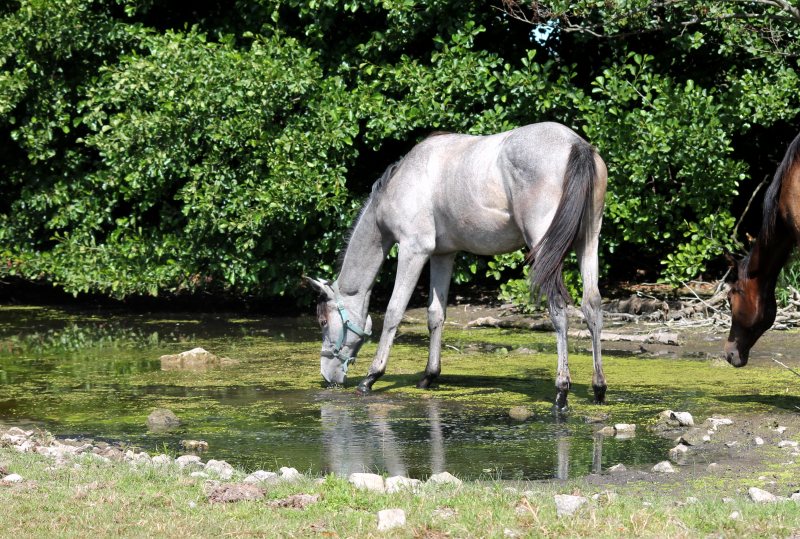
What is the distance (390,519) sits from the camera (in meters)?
3.62

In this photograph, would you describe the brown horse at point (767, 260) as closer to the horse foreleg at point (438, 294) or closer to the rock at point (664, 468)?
the rock at point (664, 468)

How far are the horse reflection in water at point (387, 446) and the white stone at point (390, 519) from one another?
3.57 ft

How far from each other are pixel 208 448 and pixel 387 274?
688 cm

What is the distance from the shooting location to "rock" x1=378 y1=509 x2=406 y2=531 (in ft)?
11.8

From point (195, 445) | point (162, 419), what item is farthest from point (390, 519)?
point (162, 419)

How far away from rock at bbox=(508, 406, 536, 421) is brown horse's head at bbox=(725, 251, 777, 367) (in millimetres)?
1677

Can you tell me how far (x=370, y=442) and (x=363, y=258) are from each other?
261 cm

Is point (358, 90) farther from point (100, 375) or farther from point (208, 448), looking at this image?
point (208, 448)

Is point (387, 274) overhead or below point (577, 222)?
below

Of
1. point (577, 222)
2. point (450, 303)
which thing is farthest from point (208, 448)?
point (450, 303)

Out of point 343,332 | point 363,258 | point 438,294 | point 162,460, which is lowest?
point 162,460

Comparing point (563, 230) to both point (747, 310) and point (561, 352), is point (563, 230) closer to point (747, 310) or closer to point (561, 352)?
point (561, 352)

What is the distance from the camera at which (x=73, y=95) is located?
1309 centimetres

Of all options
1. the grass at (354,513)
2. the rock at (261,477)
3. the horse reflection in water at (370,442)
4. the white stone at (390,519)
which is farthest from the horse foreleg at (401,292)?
the white stone at (390,519)
